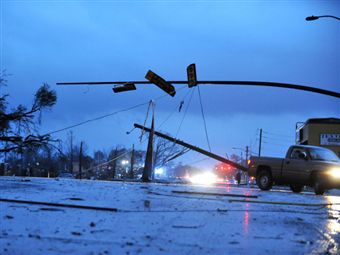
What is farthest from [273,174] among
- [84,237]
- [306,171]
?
[84,237]

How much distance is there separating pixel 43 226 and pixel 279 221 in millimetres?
3359

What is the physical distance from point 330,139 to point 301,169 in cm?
5398

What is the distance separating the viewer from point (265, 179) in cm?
2150

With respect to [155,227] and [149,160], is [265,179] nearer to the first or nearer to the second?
[149,160]

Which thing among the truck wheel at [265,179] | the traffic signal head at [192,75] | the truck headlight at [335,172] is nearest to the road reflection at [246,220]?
the truck headlight at [335,172]

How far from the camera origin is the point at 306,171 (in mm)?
20016

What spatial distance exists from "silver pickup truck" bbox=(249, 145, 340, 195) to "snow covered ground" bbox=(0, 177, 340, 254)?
10.3 meters

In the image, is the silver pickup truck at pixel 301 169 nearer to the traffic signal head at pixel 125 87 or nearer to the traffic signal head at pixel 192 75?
the traffic signal head at pixel 192 75

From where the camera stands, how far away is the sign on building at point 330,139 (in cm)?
7112

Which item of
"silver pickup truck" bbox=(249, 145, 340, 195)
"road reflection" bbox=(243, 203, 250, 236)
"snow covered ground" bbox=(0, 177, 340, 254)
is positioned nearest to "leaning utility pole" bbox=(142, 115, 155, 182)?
"silver pickup truck" bbox=(249, 145, 340, 195)

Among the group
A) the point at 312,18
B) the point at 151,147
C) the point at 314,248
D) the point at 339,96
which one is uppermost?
the point at 312,18

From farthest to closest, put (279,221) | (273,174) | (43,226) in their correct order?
(273,174), (279,221), (43,226)

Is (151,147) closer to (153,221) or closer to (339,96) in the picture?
(339,96)

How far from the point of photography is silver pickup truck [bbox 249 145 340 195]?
19.2m
